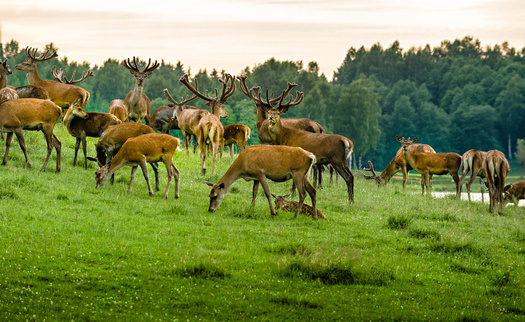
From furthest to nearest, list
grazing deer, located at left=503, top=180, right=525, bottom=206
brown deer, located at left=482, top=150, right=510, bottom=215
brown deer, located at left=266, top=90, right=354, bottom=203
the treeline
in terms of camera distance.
A: the treeline
grazing deer, located at left=503, top=180, right=525, bottom=206
brown deer, located at left=482, top=150, right=510, bottom=215
brown deer, located at left=266, top=90, right=354, bottom=203

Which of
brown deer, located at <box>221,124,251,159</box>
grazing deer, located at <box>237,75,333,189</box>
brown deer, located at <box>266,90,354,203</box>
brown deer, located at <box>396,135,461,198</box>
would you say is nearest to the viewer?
brown deer, located at <box>266,90,354,203</box>

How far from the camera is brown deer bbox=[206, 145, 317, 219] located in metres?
12.6

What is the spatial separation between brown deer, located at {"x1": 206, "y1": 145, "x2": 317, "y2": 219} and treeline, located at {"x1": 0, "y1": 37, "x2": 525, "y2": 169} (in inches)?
2577

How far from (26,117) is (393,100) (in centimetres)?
8908

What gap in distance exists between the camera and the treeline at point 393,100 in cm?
8188

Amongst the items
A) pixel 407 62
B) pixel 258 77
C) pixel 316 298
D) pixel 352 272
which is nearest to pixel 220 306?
pixel 316 298

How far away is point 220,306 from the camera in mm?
7277

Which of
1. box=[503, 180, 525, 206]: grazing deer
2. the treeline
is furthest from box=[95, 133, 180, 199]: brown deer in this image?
the treeline

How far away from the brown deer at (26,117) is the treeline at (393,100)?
208 ft

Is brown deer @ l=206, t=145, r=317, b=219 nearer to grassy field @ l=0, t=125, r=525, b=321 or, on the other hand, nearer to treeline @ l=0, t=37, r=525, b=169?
grassy field @ l=0, t=125, r=525, b=321

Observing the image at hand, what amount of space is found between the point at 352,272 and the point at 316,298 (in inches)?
44.9

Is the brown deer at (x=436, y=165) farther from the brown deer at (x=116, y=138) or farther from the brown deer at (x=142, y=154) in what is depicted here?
the brown deer at (x=142, y=154)

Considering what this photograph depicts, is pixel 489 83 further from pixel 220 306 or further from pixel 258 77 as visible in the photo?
pixel 220 306

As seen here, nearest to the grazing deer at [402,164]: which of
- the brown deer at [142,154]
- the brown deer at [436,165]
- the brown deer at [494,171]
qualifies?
the brown deer at [436,165]
